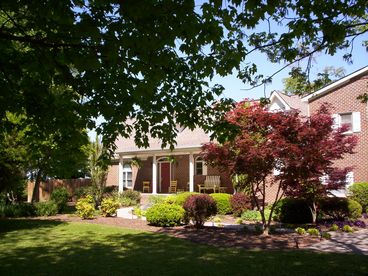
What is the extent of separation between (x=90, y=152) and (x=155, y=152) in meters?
5.58

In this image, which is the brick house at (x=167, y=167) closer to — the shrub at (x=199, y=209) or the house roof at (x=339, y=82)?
the house roof at (x=339, y=82)

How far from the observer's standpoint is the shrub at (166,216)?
1580cm

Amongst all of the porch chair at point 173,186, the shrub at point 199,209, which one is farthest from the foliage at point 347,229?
the porch chair at point 173,186

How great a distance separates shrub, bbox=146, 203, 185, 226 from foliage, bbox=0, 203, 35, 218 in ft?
27.6

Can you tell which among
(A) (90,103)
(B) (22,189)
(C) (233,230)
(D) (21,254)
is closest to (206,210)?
(C) (233,230)

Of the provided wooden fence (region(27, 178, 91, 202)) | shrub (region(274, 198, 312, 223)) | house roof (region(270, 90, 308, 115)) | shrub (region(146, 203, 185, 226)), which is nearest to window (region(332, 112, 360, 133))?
house roof (region(270, 90, 308, 115))

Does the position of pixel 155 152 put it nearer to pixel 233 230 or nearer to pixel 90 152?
pixel 90 152

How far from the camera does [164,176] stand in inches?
1271

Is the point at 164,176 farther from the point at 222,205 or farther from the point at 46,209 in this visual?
the point at 222,205

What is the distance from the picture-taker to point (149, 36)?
5109 mm

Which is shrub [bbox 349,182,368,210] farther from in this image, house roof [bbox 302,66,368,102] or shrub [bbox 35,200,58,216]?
shrub [bbox 35,200,58,216]

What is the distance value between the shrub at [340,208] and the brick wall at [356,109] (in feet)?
12.6

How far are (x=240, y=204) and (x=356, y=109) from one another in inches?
307

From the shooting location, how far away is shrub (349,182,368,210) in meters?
18.5
